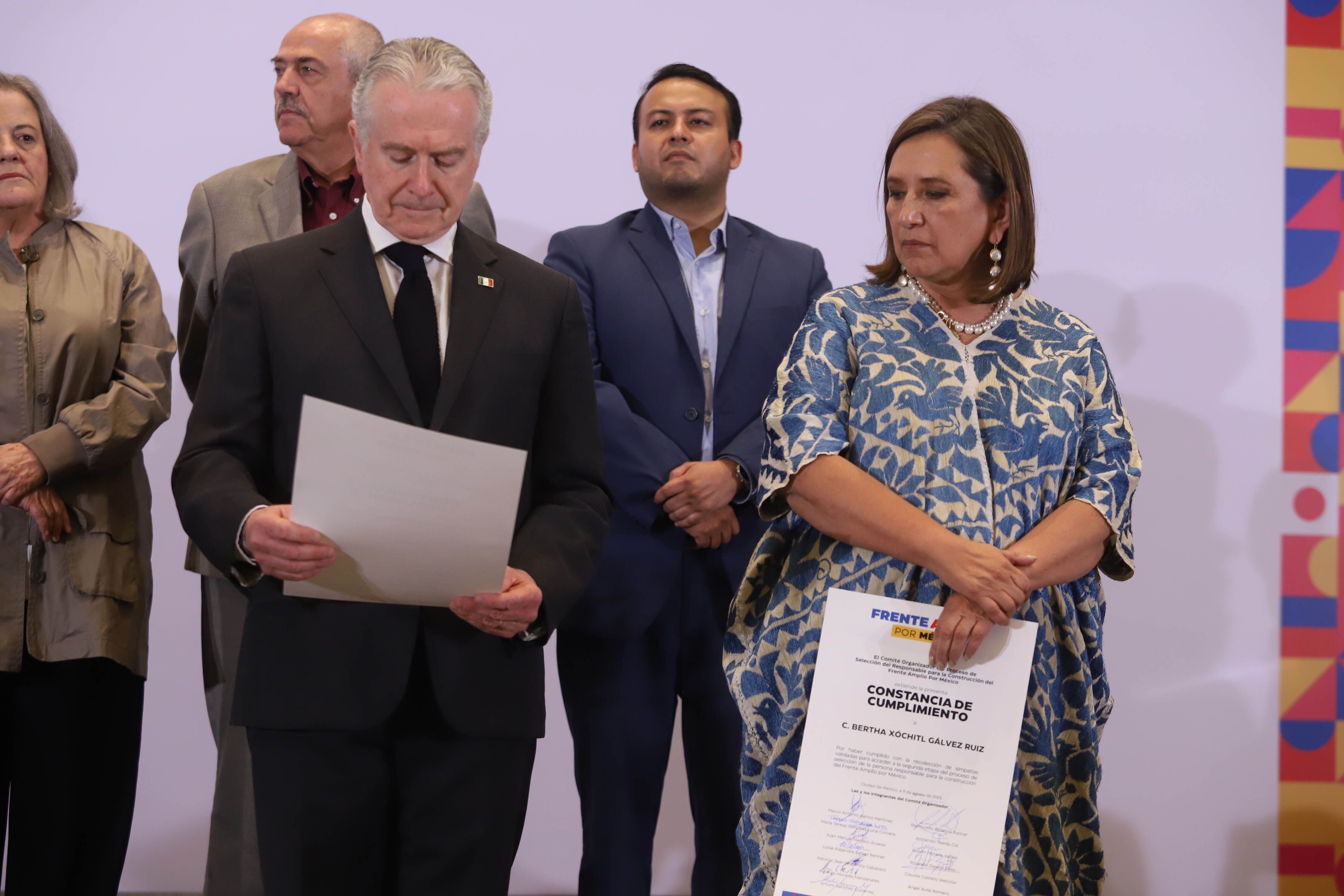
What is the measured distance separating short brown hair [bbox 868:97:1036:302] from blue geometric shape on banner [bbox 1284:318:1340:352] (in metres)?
1.88

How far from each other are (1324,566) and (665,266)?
7.20 ft

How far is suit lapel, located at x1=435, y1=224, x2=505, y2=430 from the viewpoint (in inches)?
63.6

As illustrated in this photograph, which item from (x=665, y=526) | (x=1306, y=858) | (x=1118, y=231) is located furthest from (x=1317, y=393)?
(x=665, y=526)

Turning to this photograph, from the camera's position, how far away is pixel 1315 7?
11.4 ft

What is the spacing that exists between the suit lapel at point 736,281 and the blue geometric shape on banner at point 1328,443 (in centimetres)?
188

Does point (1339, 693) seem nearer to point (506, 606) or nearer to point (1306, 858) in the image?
point (1306, 858)

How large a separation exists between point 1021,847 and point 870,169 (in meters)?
2.15

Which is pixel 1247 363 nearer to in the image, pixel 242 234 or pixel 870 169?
pixel 870 169

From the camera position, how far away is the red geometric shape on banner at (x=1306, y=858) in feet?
11.4

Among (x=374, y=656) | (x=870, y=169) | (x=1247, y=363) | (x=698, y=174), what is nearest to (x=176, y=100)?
(x=698, y=174)

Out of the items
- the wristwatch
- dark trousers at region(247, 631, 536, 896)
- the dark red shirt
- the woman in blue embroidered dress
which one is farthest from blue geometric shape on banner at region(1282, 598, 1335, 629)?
the dark red shirt

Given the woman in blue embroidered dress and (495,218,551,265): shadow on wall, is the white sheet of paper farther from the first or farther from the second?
(495,218,551,265): shadow on wall

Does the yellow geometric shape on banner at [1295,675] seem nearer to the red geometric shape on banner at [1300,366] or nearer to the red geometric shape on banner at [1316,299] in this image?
the red geometric shape on banner at [1300,366]
